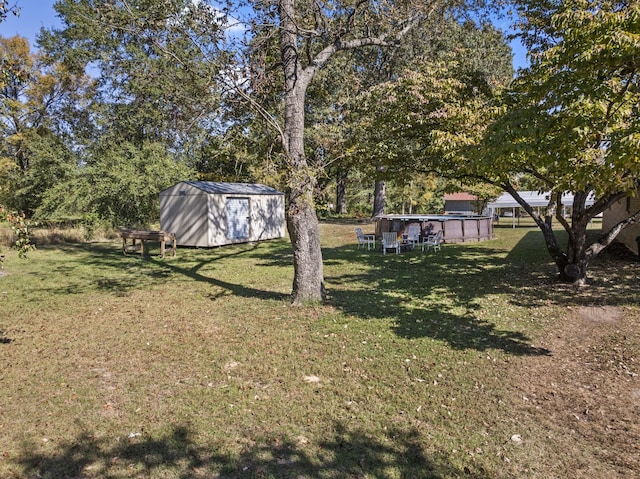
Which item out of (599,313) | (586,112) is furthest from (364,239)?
(586,112)

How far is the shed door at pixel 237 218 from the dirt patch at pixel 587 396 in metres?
13.3

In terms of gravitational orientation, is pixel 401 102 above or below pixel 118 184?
above

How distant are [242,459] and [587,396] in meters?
3.43

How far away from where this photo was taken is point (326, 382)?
14.4 feet

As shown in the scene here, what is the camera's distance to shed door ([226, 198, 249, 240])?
1681cm

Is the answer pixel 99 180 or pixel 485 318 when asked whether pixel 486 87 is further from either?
pixel 99 180

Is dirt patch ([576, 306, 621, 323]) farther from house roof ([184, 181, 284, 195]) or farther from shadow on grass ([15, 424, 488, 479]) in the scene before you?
house roof ([184, 181, 284, 195])

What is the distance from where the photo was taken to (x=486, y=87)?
9.48 m

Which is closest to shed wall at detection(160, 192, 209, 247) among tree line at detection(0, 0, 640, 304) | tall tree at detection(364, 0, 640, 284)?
tree line at detection(0, 0, 640, 304)

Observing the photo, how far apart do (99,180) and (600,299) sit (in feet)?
63.5

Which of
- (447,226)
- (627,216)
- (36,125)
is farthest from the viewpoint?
(36,125)

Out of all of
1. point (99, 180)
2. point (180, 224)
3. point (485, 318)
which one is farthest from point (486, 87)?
point (99, 180)

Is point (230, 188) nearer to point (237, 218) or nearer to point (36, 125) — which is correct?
point (237, 218)

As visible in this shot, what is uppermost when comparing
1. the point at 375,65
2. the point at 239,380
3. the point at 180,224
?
the point at 375,65
